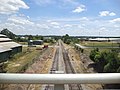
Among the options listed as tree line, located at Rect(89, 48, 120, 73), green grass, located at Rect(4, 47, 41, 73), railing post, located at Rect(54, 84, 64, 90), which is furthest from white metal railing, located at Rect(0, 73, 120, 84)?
tree line, located at Rect(89, 48, 120, 73)

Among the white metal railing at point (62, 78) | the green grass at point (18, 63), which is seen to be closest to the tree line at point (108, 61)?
the green grass at point (18, 63)

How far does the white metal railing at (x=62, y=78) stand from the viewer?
0.91 m

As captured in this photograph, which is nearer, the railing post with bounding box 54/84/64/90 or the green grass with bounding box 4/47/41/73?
the railing post with bounding box 54/84/64/90

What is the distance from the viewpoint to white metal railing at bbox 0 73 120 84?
91 centimetres

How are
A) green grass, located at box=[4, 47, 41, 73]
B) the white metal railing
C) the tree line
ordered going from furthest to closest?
the tree line → green grass, located at box=[4, 47, 41, 73] → the white metal railing

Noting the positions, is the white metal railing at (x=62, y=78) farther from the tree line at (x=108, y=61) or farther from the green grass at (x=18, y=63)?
the tree line at (x=108, y=61)

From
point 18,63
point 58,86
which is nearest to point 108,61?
point 18,63

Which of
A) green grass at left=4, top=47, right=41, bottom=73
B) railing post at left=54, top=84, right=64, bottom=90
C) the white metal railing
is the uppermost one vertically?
the white metal railing

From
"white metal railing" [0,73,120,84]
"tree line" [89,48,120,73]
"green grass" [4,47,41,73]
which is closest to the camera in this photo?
"white metal railing" [0,73,120,84]

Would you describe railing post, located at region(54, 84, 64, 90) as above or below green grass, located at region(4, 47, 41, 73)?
above

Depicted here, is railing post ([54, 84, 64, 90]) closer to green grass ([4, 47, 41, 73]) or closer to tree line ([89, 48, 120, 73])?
green grass ([4, 47, 41, 73])

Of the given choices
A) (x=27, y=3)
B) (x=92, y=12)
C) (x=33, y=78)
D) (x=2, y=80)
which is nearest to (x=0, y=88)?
(x=2, y=80)

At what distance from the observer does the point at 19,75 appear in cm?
92

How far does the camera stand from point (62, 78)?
3.00 ft
